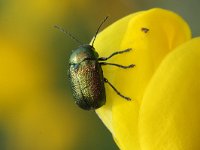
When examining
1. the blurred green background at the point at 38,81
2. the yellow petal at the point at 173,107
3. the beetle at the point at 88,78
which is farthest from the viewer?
the blurred green background at the point at 38,81

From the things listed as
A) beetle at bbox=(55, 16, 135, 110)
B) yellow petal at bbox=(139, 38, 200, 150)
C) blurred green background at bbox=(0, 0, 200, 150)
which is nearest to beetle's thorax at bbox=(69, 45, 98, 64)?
beetle at bbox=(55, 16, 135, 110)

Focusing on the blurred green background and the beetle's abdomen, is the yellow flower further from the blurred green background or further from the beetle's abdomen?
the blurred green background

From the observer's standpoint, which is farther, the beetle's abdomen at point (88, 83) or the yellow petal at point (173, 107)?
the beetle's abdomen at point (88, 83)

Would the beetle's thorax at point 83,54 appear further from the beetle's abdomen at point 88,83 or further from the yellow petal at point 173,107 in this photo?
the yellow petal at point 173,107

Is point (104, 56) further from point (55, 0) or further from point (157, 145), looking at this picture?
point (55, 0)

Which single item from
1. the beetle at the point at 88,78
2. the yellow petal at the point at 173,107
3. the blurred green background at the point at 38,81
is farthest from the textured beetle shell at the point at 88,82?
the blurred green background at the point at 38,81

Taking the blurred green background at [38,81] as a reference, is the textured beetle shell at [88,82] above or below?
above

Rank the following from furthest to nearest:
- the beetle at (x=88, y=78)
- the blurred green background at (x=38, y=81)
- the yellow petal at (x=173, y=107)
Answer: the blurred green background at (x=38, y=81)
the beetle at (x=88, y=78)
the yellow petal at (x=173, y=107)

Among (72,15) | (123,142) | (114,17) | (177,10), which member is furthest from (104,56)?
(72,15)
